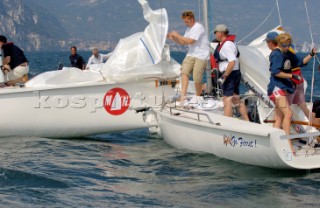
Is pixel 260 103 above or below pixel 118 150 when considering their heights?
above

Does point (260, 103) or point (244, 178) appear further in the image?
point (260, 103)

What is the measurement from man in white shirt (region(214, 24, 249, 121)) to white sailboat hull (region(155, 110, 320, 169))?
375 mm

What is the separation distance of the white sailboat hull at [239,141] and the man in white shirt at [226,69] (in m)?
0.38

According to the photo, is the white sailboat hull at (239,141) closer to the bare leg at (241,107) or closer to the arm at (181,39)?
the bare leg at (241,107)

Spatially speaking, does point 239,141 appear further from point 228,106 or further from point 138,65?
point 138,65

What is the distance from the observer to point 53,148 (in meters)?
10.6

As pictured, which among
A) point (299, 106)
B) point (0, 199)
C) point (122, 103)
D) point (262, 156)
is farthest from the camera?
point (122, 103)

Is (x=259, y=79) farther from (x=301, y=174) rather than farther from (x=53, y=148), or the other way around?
(x=53, y=148)

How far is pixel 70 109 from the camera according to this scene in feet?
36.6

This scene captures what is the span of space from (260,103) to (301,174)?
5.15 feet

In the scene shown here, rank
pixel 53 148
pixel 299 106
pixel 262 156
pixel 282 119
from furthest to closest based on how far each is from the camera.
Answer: pixel 53 148 → pixel 299 106 → pixel 282 119 → pixel 262 156

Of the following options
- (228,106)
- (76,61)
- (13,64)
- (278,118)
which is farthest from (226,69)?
(76,61)

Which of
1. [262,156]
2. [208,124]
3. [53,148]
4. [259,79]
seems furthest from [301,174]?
[53,148]

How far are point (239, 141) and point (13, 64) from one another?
488 centimetres
